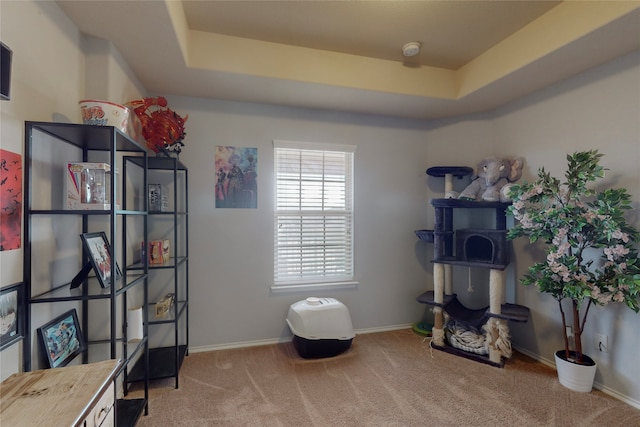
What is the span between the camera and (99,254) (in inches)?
55.6

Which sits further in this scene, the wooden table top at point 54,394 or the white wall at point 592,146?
the white wall at point 592,146

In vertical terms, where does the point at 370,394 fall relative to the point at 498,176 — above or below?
below

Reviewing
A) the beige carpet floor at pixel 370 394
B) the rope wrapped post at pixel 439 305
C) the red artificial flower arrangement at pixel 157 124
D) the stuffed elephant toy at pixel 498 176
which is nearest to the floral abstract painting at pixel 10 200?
the red artificial flower arrangement at pixel 157 124

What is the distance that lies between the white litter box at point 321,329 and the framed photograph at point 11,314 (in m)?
1.78

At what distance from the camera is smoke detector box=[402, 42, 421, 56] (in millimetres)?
2258

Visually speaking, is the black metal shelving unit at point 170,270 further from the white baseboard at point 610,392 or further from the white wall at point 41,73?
the white baseboard at point 610,392

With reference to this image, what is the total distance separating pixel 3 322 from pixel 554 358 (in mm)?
3615

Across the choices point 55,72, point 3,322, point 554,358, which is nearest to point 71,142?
point 55,72

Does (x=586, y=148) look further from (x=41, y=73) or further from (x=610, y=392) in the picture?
(x=41, y=73)

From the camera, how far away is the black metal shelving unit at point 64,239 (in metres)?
1.25

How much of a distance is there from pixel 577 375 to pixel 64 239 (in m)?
3.47

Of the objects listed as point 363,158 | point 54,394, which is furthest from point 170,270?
point 363,158

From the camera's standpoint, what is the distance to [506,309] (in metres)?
2.51

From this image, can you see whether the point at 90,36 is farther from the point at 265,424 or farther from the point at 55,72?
the point at 265,424
